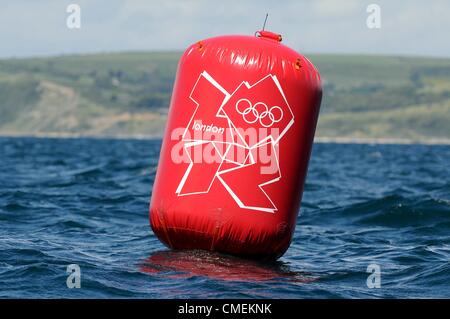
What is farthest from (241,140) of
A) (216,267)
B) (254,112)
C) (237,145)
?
(216,267)

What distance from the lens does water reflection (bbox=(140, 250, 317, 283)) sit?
10898mm

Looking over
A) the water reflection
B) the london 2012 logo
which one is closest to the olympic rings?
the london 2012 logo

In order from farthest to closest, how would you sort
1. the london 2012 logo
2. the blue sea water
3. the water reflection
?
1. the london 2012 logo
2. the water reflection
3. the blue sea water

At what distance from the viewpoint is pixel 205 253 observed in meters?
11.7

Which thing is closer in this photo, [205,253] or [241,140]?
[241,140]

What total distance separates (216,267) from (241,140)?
56.7 inches

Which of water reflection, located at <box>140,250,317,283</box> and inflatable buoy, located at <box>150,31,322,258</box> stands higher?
inflatable buoy, located at <box>150,31,322,258</box>

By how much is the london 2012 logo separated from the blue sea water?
898 millimetres

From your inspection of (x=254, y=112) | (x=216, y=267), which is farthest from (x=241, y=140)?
(x=216, y=267)

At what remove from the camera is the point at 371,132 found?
194 m

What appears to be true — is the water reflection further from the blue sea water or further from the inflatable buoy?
the inflatable buoy

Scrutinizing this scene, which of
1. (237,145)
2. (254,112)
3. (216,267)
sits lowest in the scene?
(216,267)

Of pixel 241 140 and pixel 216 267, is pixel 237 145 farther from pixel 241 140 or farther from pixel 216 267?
pixel 216 267

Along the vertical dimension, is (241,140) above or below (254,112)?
below
